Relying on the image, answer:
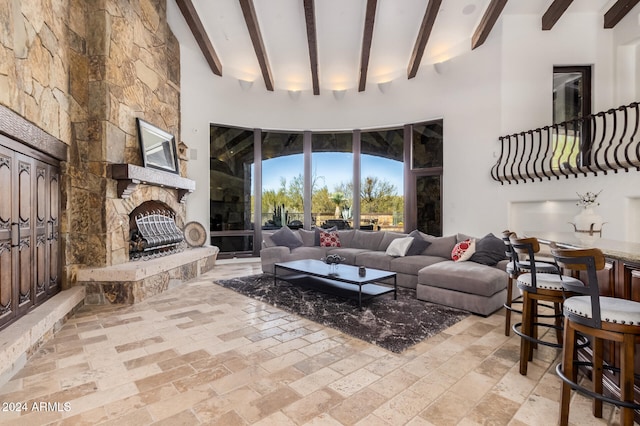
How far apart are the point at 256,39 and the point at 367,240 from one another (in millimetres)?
4401

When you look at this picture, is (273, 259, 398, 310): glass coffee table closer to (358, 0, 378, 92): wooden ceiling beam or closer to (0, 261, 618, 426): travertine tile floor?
(0, 261, 618, 426): travertine tile floor

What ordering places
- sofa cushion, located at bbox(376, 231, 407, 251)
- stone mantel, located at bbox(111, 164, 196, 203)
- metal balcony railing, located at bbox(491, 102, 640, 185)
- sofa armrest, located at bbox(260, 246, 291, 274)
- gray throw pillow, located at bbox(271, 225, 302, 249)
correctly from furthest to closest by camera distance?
1. gray throw pillow, located at bbox(271, 225, 302, 249)
2. sofa cushion, located at bbox(376, 231, 407, 251)
3. sofa armrest, located at bbox(260, 246, 291, 274)
4. metal balcony railing, located at bbox(491, 102, 640, 185)
5. stone mantel, located at bbox(111, 164, 196, 203)

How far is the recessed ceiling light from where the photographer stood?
5559mm

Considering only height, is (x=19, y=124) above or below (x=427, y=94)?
below

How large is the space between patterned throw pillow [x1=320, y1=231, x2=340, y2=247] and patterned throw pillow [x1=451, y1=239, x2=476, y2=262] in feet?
7.73

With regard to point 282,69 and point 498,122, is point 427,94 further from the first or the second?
point 282,69

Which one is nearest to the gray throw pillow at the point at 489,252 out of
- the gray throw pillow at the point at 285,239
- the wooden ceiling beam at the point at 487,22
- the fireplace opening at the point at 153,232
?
the gray throw pillow at the point at 285,239

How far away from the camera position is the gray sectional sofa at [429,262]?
Answer: 3838 millimetres

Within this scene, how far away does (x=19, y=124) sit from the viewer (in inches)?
108

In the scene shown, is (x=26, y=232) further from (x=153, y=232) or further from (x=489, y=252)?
(x=489, y=252)

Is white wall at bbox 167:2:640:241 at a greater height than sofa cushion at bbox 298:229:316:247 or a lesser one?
greater

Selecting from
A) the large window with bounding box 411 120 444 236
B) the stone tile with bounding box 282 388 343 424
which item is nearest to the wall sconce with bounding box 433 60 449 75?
the large window with bounding box 411 120 444 236

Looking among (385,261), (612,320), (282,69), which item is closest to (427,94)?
(282,69)

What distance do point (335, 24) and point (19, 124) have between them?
521cm
